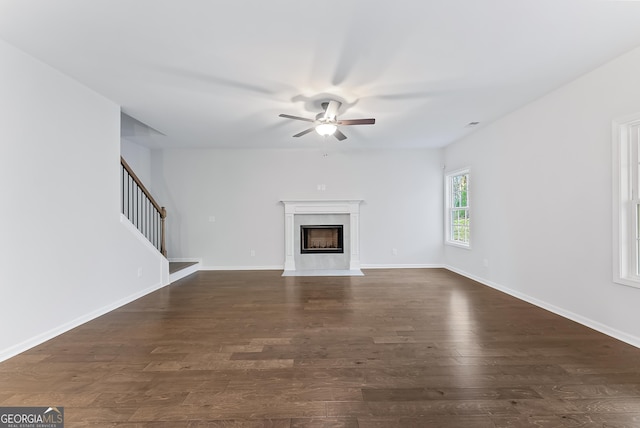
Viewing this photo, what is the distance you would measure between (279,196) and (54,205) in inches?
147

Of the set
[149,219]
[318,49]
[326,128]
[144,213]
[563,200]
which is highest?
[318,49]

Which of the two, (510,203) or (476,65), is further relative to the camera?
(510,203)

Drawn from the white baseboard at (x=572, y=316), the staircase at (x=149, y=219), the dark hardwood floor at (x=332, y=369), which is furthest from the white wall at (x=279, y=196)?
the dark hardwood floor at (x=332, y=369)

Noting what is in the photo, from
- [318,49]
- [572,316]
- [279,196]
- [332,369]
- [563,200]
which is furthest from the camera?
[279,196]

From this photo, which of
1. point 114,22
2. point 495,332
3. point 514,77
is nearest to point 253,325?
point 495,332

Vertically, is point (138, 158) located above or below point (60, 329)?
above

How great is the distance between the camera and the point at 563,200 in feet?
10.3

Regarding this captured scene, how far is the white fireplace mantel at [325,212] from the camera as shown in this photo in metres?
5.91

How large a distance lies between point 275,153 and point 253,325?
12.9 feet

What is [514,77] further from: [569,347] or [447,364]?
[447,364]

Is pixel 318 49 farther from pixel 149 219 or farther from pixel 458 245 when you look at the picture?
pixel 149 219

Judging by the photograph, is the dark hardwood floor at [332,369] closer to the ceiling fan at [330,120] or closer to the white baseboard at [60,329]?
the white baseboard at [60,329]

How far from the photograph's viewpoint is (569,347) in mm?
2367

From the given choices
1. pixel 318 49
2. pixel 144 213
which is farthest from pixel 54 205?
pixel 318 49
